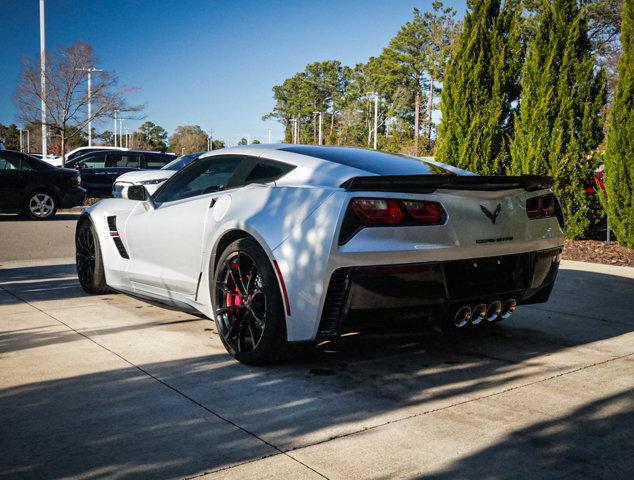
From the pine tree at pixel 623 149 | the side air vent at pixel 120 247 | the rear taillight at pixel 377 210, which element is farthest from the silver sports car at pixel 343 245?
the pine tree at pixel 623 149

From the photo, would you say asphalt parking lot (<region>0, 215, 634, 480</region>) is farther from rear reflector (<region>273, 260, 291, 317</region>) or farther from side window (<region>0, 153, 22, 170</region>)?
side window (<region>0, 153, 22, 170</region>)

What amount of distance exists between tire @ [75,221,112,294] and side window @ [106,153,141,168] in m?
15.4

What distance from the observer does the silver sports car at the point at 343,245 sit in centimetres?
352

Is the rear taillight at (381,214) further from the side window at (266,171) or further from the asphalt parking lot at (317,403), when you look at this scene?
the asphalt parking lot at (317,403)

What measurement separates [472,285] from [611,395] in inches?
36.6

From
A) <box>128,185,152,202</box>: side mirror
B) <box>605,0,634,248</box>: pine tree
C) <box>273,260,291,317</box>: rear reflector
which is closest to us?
<box>273,260,291,317</box>: rear reflector

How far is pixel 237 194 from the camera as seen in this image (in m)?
4.23

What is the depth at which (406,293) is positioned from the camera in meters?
3.58

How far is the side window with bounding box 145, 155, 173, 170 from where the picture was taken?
2128 cm

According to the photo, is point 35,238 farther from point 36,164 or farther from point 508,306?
point 508,306

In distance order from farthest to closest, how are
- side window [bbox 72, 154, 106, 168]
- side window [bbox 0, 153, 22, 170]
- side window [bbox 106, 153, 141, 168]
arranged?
side window [bbox 106, 153, 141, 168]
side window [bbox 72, 154, 106, 168]
side window [bbox 0, 153, 22, 170]

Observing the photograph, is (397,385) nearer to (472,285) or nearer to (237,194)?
(472,285)

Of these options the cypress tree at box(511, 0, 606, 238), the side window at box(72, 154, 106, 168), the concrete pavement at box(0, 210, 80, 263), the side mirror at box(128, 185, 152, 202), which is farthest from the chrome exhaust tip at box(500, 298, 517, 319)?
the side window at box(72, 154, 106, 168)

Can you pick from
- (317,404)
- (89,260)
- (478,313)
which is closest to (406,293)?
(478,313)
